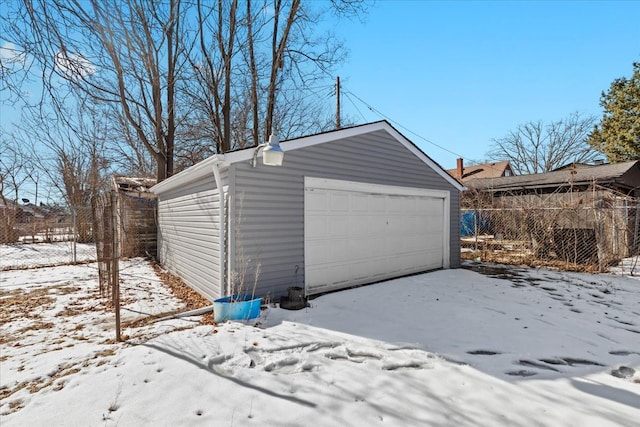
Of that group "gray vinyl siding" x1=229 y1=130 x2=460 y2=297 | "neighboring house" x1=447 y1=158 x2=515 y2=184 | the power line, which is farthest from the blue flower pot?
"neighboring house" x1=447 y1=158 x2=515 y2=184

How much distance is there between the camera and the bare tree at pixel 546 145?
26.3 m

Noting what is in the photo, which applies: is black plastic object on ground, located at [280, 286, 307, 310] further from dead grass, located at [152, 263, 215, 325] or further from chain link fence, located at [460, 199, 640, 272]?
chain link fence, located at [460, 199, 640, 272]

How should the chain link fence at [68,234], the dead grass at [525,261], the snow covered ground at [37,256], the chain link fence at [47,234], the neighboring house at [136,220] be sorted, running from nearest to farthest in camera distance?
the dead grass at [525,261] → the snow covered ground at [37,256] → the chain link fence at [68,234] → the neighboring house at [136,220] → the chain link fence at [47,234]

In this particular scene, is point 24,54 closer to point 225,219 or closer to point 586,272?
point 225,219

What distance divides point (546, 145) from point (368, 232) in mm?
29250

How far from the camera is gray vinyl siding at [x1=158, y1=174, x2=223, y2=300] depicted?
5.31 m

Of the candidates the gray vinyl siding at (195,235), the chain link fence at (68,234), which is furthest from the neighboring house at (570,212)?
the chain link fence at (68,234)

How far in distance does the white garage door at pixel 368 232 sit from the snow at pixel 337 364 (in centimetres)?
84

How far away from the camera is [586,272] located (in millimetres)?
7996

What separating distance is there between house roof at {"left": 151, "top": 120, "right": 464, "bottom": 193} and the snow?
7.61 ft

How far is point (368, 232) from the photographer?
22.4 feet

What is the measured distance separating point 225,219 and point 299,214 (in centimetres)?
129

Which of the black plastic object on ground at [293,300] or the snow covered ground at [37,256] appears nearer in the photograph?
the black plastic object on ground at [293,300]

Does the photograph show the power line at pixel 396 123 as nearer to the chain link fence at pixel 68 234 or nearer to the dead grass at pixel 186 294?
the dead grass at pixel 186 294
